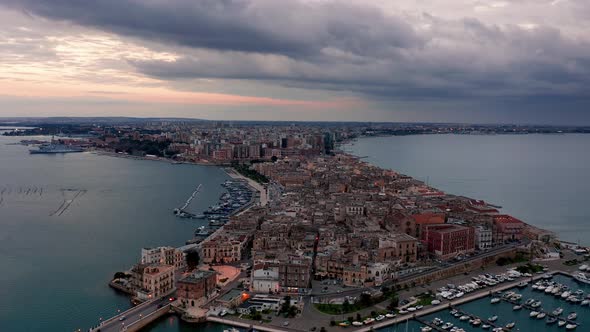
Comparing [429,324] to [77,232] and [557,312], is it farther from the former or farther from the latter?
[77,232]

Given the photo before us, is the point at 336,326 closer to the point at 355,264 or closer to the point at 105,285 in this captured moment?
the point at 355,264

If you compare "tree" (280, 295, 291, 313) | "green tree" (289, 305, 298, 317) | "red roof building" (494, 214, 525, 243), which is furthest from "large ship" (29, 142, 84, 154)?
"green tree" (289, 305, 298, 317)

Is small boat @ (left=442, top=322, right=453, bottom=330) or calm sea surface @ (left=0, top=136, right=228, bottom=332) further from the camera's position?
calm sea surface @ (left=0, top=136, right=228, bottom=332)

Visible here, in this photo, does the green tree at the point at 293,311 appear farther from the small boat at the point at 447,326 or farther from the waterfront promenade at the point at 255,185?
the waterfront promenade at the point at 255,185

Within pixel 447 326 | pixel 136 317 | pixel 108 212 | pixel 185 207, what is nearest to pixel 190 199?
pixel 185 207

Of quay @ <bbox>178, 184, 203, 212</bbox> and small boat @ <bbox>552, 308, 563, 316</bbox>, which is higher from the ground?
quay @ <bbox>178, 184, 203, 212</bbox>

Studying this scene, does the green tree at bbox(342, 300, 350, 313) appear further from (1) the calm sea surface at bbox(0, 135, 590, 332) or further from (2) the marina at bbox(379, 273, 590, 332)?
(1) the calm sea surface at bbox(0, 135, 590, 332)

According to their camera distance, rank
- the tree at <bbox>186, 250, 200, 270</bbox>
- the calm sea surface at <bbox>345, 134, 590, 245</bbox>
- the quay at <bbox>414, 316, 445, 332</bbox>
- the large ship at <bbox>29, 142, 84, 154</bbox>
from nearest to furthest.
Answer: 1. the quay at <bbox>414, 316, 445, 332</bbox>
2. the tree at <bbox>186, 250, 200, 270</bbox>
3. the calm sea surface at <bbox>345, 134, 590, 245</bbox>
4. the large ship at <bbox>29, 142, 84, 154</bbox>

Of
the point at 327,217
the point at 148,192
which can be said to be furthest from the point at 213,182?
the point at 327,217
